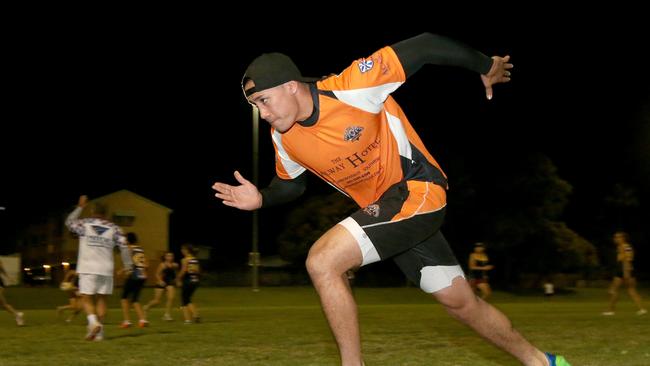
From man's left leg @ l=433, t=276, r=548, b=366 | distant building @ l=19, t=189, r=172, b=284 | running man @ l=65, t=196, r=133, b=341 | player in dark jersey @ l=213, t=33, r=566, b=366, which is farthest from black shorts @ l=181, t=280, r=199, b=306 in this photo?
distant building @ l=19, t=189, r=172, b=284

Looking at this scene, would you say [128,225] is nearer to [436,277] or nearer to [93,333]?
[93,333]

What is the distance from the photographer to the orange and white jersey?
5.41 metres

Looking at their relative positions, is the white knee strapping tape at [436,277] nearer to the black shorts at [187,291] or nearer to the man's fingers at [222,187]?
the man's fingers at [222,187]

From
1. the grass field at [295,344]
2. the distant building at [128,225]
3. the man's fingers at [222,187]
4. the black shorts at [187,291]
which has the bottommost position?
the grass field at [295,344]

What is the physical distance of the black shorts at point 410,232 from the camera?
5453 millimetres

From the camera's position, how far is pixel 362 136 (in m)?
5.43

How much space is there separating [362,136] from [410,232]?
0.67 metres

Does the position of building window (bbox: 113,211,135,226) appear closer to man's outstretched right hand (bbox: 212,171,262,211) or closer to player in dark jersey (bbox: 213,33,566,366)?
man's outstretched right hand (bbox: 212,171,262,211)

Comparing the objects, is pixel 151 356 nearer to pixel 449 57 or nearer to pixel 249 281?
pixel 449 57

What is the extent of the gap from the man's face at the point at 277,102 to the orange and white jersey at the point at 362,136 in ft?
0.49

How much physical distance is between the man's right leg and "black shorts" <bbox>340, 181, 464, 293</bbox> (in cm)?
12

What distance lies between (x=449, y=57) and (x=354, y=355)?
186 centimetres

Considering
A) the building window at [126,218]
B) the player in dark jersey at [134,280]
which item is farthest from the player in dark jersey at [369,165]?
the building window at [126,218]

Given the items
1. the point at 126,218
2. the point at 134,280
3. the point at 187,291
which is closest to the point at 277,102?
the point at 134,280
